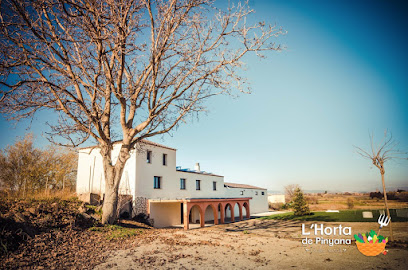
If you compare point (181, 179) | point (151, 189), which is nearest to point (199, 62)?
point (151, 189)

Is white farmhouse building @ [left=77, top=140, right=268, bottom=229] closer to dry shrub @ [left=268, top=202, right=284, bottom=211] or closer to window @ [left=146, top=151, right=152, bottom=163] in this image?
window @ [left=146, top=151, right=152, bottom=163]

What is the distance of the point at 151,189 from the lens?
20.2 meters

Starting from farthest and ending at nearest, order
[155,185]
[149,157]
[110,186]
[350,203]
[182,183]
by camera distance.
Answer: [350,203]
[182,183]
[155,185]
[149,157]
[110,186]

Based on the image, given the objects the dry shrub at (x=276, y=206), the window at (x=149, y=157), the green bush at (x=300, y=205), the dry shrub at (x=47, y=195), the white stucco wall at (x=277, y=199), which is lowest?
the dry shrub at (x=276, y=206)

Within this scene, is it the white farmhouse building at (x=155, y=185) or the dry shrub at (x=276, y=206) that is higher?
the white farmhouse building at (x=155, y=185)

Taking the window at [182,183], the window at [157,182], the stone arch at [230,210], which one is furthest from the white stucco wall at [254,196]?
the window at [157,182]

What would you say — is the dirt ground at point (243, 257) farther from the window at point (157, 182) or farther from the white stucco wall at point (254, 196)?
the white stucco wall at point (254, 196)

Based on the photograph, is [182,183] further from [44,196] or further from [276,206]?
[276,206]

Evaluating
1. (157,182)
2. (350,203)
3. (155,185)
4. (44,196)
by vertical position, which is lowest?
(350,203)

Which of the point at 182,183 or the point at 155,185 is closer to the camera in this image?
the point at 155,185

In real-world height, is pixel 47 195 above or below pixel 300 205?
above


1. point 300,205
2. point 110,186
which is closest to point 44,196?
point 110,186

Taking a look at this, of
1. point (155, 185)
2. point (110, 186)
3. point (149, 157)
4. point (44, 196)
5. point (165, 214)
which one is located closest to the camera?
point (110, 186)

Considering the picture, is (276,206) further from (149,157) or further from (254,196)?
(149,157)
